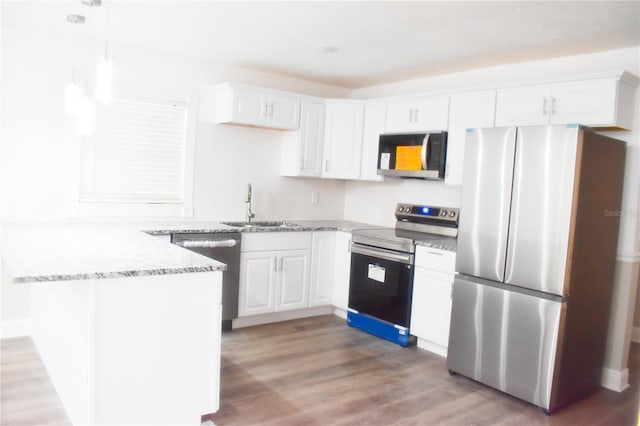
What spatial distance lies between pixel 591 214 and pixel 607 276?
1.80 ft

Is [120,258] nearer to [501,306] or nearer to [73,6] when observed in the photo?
[73,6]

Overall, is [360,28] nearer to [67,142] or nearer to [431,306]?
[431,306]

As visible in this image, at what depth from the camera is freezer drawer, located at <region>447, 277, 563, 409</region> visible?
2906 mm

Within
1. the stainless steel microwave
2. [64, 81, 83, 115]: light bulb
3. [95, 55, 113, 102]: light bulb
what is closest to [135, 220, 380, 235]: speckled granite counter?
the stainless steel microwave

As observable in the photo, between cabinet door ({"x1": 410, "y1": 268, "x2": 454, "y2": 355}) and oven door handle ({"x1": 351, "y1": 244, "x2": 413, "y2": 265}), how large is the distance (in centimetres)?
11

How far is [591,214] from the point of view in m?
2.97

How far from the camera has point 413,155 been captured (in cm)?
422

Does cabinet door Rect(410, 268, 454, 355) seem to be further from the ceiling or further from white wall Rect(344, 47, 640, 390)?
the ceiling

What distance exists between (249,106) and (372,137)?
1.18m

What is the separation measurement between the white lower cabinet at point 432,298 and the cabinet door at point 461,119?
666mm

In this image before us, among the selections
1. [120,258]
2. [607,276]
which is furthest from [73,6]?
[607,276]

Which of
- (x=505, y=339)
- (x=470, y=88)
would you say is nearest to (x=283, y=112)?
(x=470, y=88)

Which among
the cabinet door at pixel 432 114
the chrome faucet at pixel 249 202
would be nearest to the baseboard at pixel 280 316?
the chrome faucet at pixel 249 202

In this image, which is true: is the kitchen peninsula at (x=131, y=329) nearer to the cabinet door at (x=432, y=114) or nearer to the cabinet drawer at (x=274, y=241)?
the cabinet drawer at (x=274, y=241)
